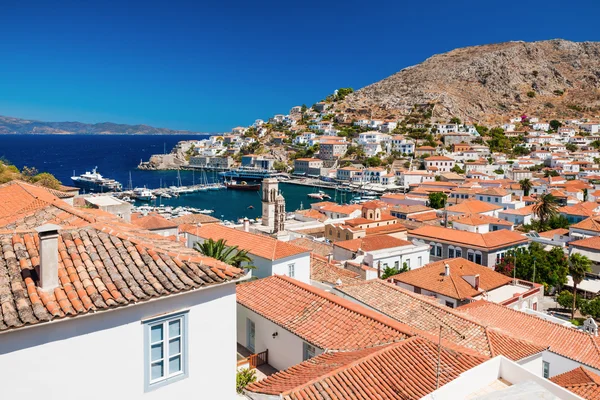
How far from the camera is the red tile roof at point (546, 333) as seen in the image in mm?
14352

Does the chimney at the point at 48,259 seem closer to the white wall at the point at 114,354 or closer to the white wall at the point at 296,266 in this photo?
the white wall at the point at 114,354

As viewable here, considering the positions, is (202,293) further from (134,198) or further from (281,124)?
(281,124)

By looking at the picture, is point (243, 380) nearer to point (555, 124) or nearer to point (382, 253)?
point (382, 253)

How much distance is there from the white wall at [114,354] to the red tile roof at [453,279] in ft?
58.5

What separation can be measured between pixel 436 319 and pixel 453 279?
37.3 feet

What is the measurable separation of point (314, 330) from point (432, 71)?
668 ft

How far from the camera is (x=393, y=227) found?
43.7 meters

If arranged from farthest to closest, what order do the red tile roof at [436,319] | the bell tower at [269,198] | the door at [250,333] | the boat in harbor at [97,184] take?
1. the boat in harbor at [97,184]
2. the bell tower at [269,198]
3. the red tile roof at [436,319]
4. the door at [250,333]

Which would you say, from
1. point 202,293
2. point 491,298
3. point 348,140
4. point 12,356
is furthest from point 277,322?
point 348,140

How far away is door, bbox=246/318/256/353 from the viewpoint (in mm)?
10629

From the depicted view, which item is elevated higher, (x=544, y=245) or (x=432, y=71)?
(x=432, y=71)

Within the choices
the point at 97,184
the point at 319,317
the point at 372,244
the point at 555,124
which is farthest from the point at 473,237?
the point at 555,124

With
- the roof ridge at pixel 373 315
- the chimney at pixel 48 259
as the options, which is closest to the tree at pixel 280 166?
the roof ridge at pixel 373 315

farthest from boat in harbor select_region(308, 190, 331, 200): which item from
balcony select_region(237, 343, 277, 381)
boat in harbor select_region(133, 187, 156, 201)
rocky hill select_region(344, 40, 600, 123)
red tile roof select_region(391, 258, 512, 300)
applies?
balcony select_region(237, 343, 277, 381)
